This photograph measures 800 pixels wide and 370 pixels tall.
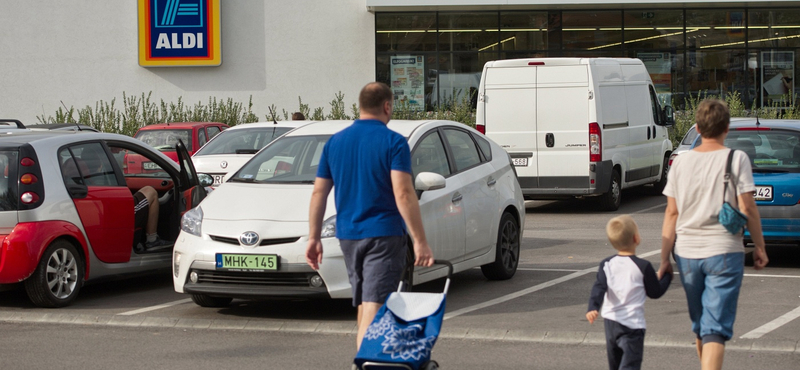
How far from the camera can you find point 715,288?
4871mm

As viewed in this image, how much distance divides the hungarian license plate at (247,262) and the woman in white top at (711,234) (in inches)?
123

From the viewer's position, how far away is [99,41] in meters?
28.9

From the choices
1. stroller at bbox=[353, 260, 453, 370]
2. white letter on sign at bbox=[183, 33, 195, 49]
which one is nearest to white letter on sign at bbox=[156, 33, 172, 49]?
white letter on sign at bbox=[183, 33, 195, 49]

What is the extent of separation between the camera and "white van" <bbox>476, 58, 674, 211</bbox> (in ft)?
50.3

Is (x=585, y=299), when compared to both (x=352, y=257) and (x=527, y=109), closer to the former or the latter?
(x=352, y=257)

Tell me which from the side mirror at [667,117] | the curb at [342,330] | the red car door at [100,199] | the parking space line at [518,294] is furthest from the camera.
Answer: the side mirror at [667,117]

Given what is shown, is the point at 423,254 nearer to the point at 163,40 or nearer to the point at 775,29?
the point at 163,40

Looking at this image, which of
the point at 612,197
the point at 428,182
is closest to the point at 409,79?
the point at 612,197

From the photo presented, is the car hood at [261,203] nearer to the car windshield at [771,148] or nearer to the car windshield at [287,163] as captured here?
the car windshield at [287,163]

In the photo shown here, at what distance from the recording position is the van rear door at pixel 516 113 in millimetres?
15617

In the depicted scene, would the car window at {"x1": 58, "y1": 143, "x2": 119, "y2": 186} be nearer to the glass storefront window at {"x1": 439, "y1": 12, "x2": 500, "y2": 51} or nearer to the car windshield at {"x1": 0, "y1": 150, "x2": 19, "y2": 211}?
the car windshield at {"x1": 0, "y1": 150, "x2": 19, "y2": 211}

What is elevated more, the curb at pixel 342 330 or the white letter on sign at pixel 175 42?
the white letter on sign at pixel 175 42

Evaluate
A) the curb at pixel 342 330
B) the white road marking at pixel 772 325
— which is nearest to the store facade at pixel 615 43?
the white road marking at pixel 772 325

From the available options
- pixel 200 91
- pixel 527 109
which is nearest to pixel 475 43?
pixel 200 91
